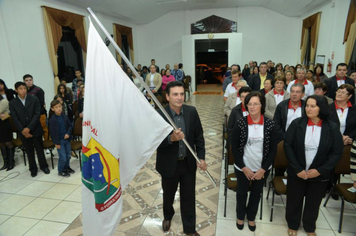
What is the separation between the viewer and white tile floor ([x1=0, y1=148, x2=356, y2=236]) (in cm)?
291

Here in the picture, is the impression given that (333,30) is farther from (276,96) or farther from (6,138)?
(6,138)

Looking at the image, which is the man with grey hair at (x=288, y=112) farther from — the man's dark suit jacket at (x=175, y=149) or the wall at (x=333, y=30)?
the wall at (x=333, y=30)

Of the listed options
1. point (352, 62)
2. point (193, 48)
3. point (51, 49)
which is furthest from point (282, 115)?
point (193, 48)

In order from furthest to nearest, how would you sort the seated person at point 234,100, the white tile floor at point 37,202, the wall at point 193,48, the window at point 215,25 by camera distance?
1. the window at point 215,25
2. the wall at point 193,48
3. the seated person at point 234,100
4. the white tile floor at point 37,202

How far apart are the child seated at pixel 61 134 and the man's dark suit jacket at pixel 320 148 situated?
3574 millimetres

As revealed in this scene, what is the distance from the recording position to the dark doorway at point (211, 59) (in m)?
13.9

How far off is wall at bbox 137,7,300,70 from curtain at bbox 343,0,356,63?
6.23m

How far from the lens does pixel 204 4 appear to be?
12383 mm

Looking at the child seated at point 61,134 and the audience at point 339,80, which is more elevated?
the audience at point 339,80

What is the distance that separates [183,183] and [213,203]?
109 cm

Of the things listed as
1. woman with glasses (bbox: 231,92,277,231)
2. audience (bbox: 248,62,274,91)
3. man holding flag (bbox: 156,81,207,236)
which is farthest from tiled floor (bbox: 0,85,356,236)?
audience (bbox: 248,62,274,91)

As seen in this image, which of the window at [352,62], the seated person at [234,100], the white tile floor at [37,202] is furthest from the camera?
the window at [352,62]

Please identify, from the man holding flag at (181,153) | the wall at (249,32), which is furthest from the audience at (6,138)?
the wall at (249,32)

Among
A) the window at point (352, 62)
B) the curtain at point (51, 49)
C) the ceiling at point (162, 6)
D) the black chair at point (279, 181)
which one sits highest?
the ceiling at point (162, 6)
